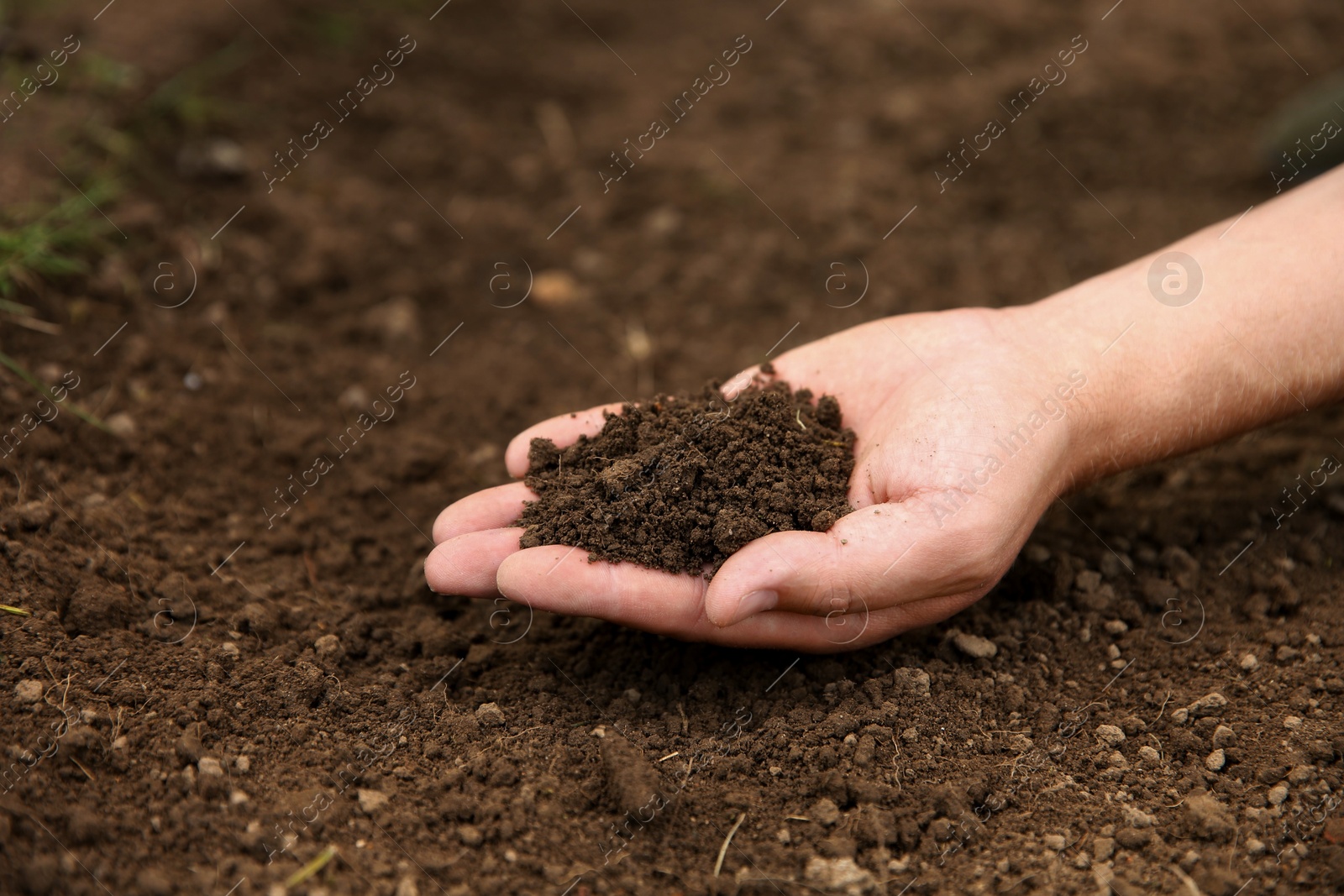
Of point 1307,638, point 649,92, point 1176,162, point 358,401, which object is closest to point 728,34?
point 649,92

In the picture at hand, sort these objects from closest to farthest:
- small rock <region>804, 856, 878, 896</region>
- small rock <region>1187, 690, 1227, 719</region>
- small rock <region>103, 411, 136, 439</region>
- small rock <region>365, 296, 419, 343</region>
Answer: small rock <region>804, 856, 878, 896</region>, small rock <region>1187, 690, 1227, 719</region>, small rock <region>103, 411, 136, 439</region>, small rock <region>365, 296, 419, 343</region>

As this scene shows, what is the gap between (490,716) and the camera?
2113mm

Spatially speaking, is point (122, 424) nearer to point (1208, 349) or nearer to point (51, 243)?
point (51, 243)

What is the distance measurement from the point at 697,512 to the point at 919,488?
499 mm

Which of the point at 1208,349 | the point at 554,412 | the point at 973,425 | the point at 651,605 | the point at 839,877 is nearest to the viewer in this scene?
the point at 839,877

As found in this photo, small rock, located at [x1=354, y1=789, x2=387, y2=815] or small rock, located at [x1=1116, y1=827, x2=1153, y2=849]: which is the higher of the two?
small rock, located at [x1=354, y1=789, x2=387, y2=815]

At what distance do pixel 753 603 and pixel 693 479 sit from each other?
1.28 feet

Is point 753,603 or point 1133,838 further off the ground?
point 753,603

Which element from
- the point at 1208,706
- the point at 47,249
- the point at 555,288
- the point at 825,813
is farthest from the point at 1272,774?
the point at 47,249

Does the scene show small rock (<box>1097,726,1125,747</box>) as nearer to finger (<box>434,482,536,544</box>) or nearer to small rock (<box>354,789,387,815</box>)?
finger (<box>434,482,536,544</box>)

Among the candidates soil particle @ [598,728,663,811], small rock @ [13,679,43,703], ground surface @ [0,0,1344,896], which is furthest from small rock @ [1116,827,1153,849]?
small rock @ [13,679,43,703]

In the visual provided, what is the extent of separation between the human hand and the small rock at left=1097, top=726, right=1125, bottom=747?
1.27ft

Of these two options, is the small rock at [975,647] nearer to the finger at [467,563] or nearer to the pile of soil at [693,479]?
the pile of soil at [693,479]

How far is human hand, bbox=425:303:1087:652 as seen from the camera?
6.42ft
